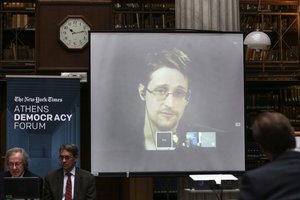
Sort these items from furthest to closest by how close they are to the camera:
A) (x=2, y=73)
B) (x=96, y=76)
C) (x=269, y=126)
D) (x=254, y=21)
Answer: (x=254, y=21) < (x=2, y=73) < (x=96, y=76) < (x=269, y=126)

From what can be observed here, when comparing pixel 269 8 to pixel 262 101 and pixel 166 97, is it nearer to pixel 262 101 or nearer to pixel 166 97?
pixel 262 101

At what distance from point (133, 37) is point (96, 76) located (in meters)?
0.58

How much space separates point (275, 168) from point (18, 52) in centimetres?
890

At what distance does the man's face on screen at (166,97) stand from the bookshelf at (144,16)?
3745mm

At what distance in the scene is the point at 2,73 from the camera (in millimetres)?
9781

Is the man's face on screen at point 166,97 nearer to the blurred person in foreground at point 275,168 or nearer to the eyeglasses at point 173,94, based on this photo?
the eyeglasses at point 173,94

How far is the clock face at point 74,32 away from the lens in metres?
7.37

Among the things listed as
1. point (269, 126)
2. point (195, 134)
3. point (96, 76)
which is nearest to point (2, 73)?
point (96, 76)

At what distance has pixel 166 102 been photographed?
646 centimetres

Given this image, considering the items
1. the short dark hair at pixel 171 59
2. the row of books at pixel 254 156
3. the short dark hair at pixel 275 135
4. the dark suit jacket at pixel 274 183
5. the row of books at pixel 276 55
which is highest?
the row of books at pixel 276 55

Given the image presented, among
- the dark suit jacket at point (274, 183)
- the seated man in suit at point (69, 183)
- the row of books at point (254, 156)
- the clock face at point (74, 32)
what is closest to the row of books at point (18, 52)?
the clock face at point (74, 32)

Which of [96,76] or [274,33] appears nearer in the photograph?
[96,76]

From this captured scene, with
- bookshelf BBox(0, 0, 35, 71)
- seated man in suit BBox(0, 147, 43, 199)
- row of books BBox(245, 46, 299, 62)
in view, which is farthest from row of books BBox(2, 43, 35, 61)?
seated man in suit BBox(0, 147, 43, 199)

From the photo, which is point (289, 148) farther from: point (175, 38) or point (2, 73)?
point (2, 73)
